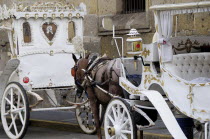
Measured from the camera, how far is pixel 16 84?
1176cm

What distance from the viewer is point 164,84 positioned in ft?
28.1

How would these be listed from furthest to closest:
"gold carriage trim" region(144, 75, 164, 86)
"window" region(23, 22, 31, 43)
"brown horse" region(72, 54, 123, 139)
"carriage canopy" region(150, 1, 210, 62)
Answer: "window" region(23, 22, 31, 43), "brown horse" region(72, 54, 123, 139), "gold carriage trim" region(144, 75, 164, 86), "carriage canopy" region(150, 1, 210, 62)

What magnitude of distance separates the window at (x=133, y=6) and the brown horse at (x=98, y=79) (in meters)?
4.68

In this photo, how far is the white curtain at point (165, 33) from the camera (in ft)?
27.9

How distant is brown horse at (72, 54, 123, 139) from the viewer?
10000 millimetres

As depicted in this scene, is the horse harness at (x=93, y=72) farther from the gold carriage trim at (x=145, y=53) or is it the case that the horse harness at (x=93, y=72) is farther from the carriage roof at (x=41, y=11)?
the carriage roof at (x=41, y=11)

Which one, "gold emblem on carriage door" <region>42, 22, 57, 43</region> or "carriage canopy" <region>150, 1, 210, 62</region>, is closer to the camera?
"carriage canopy" <region>150, 1, 210, 62</region>

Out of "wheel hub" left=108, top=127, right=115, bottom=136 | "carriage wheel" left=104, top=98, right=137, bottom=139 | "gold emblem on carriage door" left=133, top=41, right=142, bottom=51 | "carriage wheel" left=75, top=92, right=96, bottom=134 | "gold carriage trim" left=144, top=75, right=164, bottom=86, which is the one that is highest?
"gold emblem on carriage door" left=133, top=41, right=142, bottom=51

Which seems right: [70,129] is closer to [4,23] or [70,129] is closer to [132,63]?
[4,23]

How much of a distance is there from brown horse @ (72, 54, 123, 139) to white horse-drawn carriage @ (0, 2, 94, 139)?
4.16 feet

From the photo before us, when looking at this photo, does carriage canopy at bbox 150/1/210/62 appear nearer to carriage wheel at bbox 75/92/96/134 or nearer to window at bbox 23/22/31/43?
carriage wheel at bbox 75/92/96/134

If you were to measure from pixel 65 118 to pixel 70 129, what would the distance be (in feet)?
3.64

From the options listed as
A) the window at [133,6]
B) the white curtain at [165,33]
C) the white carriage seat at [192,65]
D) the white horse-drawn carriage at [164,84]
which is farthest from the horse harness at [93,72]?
the window at [133,6]

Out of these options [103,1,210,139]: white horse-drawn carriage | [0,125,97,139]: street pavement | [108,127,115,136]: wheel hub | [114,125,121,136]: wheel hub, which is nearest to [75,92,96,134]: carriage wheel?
[0,125,97,139]: street pavement
